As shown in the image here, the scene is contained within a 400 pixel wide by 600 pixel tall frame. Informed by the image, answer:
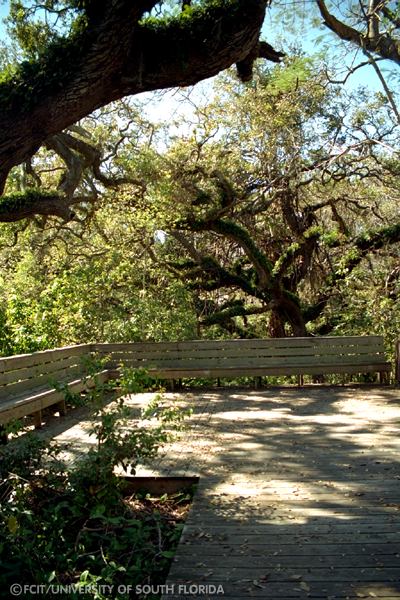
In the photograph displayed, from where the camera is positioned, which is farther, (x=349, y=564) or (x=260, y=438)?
(x=260, y=438)

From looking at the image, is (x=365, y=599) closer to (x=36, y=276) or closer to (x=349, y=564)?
(x=349, y=564)

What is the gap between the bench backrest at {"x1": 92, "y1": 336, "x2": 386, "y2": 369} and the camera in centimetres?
1064

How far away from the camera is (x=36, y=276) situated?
13.5 meters

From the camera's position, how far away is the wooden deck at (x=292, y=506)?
3352 mm

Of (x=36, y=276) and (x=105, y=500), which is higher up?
(x=36, y=276)

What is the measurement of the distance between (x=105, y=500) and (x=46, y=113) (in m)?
3.12

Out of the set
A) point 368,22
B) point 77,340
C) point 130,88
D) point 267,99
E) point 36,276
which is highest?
point 267,99

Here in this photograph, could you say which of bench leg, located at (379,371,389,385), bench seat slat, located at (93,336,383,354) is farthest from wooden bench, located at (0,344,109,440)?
bench leg, located at (379,371,389,385)

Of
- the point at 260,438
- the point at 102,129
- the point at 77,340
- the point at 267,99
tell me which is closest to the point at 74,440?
the point at 260,438

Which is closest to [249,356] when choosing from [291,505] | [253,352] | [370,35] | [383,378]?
[253,352]

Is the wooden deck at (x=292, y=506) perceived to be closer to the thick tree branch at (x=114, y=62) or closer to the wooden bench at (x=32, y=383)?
the wooden bench at (x=32, y=383)

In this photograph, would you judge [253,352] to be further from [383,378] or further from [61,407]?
[61,407]

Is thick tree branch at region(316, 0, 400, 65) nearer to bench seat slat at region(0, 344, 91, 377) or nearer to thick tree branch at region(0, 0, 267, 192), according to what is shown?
thick tree branch at region(0, 0, 267, 192)

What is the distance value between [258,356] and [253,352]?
0.38ft
